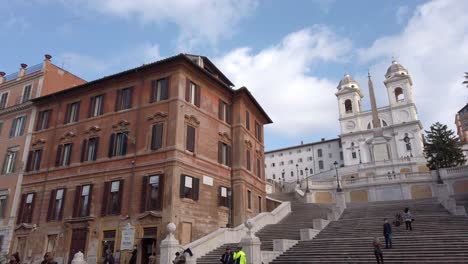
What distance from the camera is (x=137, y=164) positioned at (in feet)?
78.4

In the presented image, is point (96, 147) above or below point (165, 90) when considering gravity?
below

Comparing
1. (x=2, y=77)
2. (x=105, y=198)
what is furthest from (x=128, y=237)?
(x=2, y=77)

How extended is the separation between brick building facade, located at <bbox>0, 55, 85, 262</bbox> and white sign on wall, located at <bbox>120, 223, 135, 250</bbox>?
37.8 ft

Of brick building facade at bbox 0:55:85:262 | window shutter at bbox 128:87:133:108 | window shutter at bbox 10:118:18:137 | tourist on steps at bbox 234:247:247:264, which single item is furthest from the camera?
window shutter at bbox 10:118:18:137

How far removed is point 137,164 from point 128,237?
15.4 ft

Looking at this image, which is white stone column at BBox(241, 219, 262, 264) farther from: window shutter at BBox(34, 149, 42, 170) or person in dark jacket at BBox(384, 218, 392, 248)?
window shutter at BBox(34, 149, 42, 170)

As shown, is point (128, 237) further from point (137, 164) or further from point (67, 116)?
point (67, 116)

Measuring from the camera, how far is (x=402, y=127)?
3076 inches

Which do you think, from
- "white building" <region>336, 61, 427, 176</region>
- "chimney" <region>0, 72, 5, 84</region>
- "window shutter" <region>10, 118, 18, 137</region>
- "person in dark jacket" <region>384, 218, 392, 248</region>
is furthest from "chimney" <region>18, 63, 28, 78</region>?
"white building" <region>336, 61, 427, 176</region>

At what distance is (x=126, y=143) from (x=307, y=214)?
52.1 ft

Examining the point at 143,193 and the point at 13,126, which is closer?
the point at 143,193

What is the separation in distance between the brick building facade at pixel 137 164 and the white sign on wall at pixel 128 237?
0.08 m

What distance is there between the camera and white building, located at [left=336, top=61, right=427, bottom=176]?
69.8m

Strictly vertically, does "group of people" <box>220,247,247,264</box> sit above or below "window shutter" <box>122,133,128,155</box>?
below
